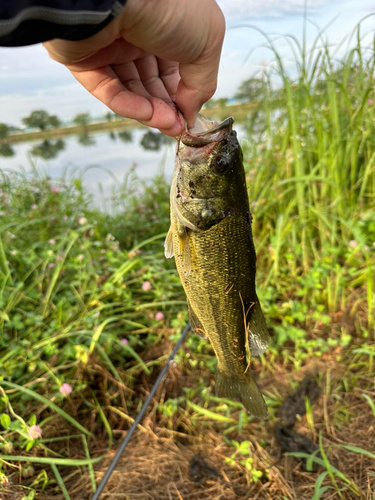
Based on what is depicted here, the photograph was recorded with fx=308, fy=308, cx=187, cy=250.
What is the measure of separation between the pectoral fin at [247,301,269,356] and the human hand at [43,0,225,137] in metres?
0.87

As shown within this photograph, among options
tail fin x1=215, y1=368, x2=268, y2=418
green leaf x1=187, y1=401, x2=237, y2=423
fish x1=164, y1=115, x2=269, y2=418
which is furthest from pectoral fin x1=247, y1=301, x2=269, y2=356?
green leaf x1=187, y1=401, x2=237, y2=423

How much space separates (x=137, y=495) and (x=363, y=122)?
3394 mm

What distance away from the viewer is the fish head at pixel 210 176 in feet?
4.09

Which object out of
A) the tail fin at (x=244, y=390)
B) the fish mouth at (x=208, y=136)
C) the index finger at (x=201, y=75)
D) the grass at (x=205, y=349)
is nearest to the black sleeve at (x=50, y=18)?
the index finger at (x=201, y=75)

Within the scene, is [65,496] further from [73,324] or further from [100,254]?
[100,254]

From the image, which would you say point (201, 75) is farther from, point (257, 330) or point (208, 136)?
point (257, 330)

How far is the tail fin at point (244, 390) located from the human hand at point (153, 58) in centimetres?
119

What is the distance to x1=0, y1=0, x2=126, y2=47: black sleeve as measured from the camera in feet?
2.28

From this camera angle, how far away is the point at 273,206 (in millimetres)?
3096

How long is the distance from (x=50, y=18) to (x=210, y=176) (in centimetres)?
73

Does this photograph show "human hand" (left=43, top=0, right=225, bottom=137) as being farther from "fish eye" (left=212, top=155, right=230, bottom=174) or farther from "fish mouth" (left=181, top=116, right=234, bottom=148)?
"fish eye" (left=212, top=155, right=230, bottom=174)

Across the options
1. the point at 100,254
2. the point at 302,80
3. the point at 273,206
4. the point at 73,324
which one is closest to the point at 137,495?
the point at 73,324

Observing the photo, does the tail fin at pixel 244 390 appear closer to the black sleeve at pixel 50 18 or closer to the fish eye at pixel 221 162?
the fish eye at pixel 221 162

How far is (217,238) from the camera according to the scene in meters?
Answer: 1.28
